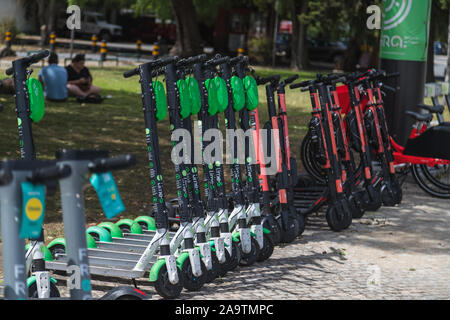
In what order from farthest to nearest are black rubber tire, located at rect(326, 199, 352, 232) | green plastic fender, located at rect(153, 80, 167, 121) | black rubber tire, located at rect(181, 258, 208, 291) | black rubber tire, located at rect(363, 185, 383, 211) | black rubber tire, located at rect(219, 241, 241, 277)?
black rubber tire, located at rect(363, 185, 383, 211), black rubber tire, located at rect(326, 199, 352, 232), black rubber tire, located at rect(219, 241, 241, 277), black rubber tire, located at rect(181, 258, 208, 291), green plastic fender, located at rect(153, 80, 167, 121)

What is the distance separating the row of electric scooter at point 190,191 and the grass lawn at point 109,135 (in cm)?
180

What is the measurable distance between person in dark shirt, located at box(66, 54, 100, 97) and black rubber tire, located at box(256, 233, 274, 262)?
434 inches

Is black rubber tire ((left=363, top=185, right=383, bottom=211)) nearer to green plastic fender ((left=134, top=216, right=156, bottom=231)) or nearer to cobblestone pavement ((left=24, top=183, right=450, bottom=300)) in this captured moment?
cobblestone pavement ((left=24, top=183, right=450, bottom=300))

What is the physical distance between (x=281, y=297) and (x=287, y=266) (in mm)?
865

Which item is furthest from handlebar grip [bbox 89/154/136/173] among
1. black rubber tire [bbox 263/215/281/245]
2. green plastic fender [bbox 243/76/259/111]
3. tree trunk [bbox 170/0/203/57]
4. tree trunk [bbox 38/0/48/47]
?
tree trunk [bbox 38/0/48/47]

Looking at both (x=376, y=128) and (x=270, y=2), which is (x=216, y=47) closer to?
(x=270, y=2)

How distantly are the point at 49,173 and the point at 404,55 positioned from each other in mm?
8526

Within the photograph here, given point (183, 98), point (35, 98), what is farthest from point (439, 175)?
point (35, 98)

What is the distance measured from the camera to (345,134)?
8.98 metres

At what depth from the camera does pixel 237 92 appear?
6.58 m

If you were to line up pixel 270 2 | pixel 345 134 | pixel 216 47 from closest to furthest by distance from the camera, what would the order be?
pixel 345 134, pixel 270 2, pixel 216 47

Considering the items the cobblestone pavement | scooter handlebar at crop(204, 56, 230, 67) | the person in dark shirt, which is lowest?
the cobblestone pavement

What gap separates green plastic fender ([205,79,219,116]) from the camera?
20.3ft
